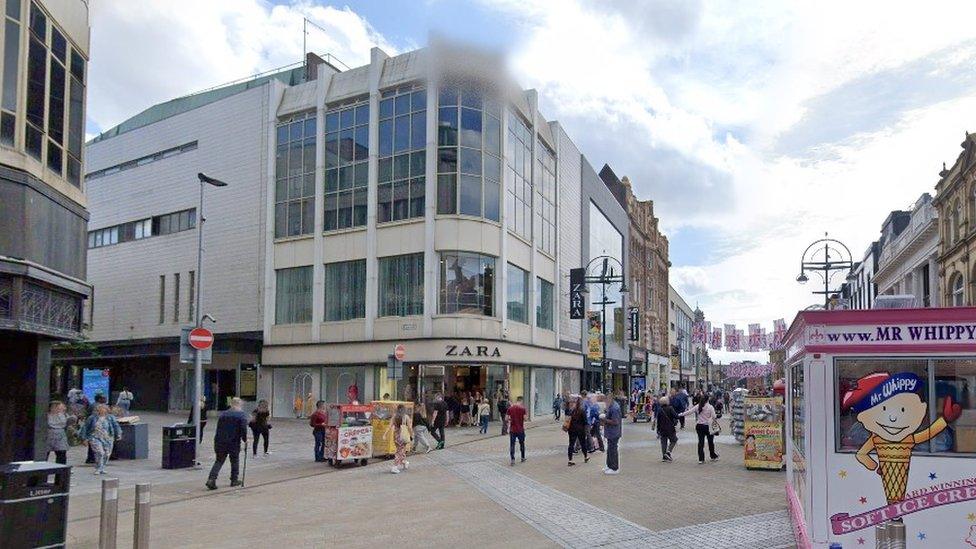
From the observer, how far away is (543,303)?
42.6 m

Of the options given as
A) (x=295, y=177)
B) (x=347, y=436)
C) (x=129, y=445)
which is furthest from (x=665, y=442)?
(x=295, y=177)

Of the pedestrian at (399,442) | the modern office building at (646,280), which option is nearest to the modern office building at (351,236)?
the pedestrian at (399,442)

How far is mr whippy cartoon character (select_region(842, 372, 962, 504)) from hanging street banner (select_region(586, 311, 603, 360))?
3858cm

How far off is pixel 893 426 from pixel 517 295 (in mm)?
31752

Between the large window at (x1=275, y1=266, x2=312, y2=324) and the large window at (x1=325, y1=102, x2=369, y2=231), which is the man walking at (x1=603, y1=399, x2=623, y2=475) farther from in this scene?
the large window at (x1=275, y1=266, x2=312, y2=324)

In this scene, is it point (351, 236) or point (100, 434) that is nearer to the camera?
point (100, 434)

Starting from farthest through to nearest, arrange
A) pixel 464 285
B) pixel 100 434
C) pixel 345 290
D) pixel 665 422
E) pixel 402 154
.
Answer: pixel 345 290 < pixel 402 154 < pixel 464 285 < pixel 665 422 < pixel 100 434

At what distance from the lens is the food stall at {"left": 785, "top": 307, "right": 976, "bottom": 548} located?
686 cm

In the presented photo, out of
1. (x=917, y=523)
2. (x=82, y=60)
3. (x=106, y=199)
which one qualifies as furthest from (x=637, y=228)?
(x=917, y=523)

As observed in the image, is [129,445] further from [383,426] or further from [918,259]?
[918,259]

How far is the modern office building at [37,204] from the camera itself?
12.5 metres

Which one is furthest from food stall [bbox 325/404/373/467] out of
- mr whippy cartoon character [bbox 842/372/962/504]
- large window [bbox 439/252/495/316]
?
large window [bbox 439/252/495/316]

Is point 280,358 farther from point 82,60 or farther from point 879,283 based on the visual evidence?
point 879,283

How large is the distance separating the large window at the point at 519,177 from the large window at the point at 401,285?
517 centimetres
